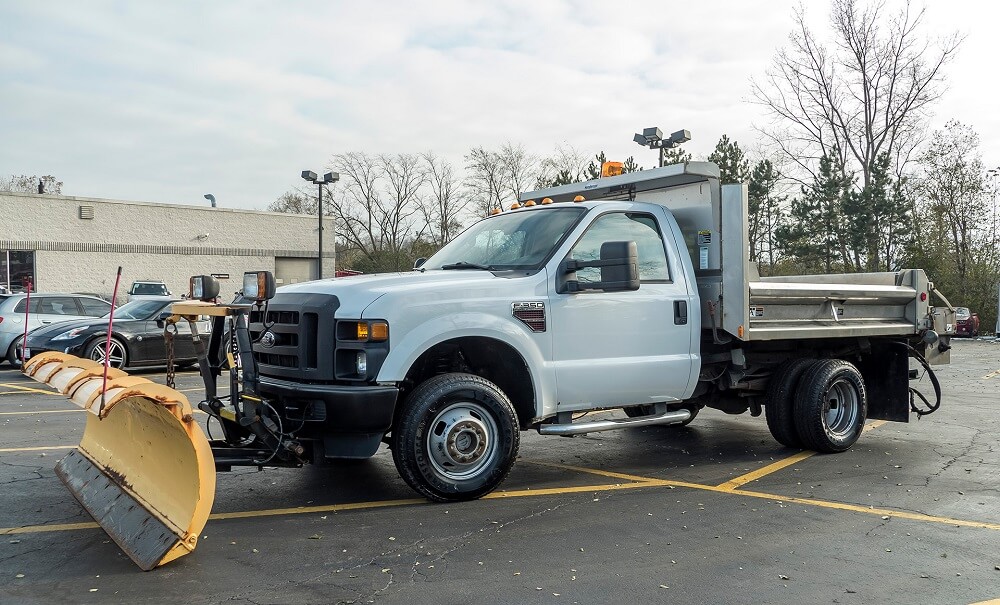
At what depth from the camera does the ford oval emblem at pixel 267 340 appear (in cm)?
583

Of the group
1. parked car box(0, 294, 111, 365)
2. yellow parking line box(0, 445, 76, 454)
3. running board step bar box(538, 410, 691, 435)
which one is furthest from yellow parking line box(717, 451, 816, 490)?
parked car box(0, 294, 111, 365)

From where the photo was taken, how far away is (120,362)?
14.4 meters

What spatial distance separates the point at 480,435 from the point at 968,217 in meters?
32.8

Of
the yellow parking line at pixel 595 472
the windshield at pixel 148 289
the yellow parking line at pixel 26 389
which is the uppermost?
the windshield at pixel 148 289

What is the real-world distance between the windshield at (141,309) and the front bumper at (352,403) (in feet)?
36.2

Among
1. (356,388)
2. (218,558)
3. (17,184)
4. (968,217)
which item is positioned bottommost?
(218,558)

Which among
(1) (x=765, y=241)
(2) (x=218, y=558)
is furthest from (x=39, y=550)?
(1) (x=765, y=241)

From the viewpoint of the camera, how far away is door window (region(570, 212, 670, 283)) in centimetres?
647

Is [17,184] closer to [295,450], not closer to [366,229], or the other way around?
[366,229]

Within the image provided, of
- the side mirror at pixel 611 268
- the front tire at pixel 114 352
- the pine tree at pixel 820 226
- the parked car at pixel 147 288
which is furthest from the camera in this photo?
the pine tree at pixel 820 226

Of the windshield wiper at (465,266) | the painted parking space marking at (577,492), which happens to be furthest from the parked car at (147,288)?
the painted parking space marking at (577,492)

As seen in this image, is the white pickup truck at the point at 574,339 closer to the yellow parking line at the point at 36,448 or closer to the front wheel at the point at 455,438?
the front wheel at the point at 455,438

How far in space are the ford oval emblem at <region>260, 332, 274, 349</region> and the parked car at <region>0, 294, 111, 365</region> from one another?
10.9m

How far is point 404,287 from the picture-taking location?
5.63 m
